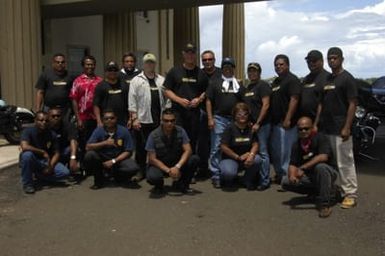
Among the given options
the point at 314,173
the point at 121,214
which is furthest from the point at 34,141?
the point at 314,173

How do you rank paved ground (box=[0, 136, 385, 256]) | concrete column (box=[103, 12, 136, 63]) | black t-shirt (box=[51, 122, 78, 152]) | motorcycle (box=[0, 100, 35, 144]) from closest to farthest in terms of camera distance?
1. paved ground (box=[0, 136, 385, 256])
2. black t-shirt (box=[51, 122, 78, 152])
3. motorcycle (box=[0, 100, 35, 144])
4. concrete column (box=[103, 12, 136, 63])

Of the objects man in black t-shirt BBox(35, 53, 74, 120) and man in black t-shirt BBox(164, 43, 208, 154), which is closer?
man in black t-shirt BBox(164, 43, 208, 154)

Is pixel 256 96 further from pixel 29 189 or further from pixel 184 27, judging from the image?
pixel 184 27

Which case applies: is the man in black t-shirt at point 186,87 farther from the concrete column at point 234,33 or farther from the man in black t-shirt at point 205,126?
the concrete column at point 234,33

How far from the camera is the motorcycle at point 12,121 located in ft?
37.6

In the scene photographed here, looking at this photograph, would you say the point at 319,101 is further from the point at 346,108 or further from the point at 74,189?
the point at 74,189

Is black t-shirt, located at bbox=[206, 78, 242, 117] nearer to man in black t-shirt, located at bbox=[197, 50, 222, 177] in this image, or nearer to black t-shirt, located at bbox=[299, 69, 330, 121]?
man in black t-shirt, located at bbox=[197, 50, 222, 177]

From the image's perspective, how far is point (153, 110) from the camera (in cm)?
781

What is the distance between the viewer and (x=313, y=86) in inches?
272

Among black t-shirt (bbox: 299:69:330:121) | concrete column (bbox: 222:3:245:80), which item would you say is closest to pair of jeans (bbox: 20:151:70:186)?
black t-shirt (bbox: 299:69:330:121)

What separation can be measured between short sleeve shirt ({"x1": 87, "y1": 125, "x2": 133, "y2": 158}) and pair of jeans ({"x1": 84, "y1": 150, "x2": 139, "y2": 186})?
90 mm

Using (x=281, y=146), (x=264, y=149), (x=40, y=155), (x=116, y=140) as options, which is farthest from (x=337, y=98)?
(x=40, y=155)

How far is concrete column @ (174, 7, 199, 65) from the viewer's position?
24.5m

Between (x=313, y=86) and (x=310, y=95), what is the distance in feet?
0.58
